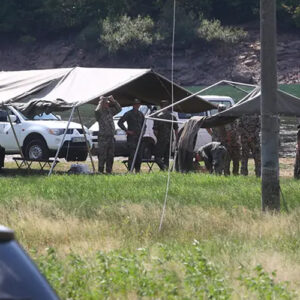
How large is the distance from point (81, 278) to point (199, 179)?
34.1 feet

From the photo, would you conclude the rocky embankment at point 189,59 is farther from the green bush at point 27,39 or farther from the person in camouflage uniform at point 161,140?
the person in camouflage uniform at point 161,140

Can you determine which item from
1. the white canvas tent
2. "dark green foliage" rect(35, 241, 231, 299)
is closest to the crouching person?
the white canvas tent

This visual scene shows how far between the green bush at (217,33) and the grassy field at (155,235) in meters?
90.4

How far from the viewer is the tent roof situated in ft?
73.1

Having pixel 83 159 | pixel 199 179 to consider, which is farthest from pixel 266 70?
pixel 83 159

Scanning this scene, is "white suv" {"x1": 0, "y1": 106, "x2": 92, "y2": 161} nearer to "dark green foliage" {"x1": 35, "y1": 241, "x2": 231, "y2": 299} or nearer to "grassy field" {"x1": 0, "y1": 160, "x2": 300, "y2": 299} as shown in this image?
"grassy field" {"x1": 0, "y1": 160, "x2": 300, "y2": 299}

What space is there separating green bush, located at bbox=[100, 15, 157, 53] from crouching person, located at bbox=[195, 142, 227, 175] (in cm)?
8873

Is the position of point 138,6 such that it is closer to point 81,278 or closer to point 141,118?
point 141,118

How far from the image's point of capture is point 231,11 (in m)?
124

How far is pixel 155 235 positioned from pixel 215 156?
366 inches

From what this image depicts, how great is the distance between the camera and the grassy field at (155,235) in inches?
333

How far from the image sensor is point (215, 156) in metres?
21.5

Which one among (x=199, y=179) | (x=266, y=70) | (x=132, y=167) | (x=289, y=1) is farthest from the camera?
(x=289, y=1)

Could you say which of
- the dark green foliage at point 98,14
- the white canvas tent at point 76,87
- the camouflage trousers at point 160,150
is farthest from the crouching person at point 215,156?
the dark green foliage at point 98,14
